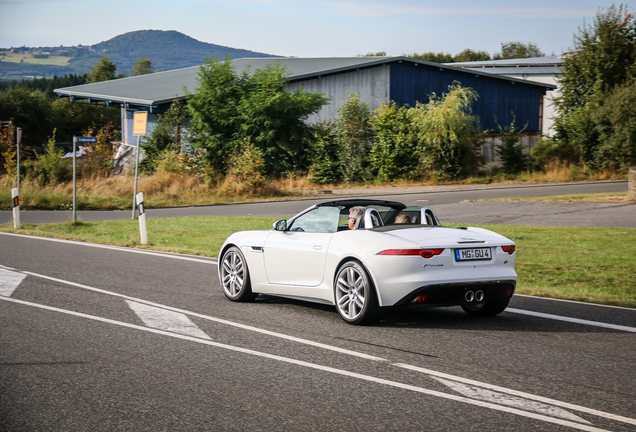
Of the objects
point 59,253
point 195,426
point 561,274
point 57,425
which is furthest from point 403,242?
point 59,253

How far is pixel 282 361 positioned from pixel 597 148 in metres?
32.4

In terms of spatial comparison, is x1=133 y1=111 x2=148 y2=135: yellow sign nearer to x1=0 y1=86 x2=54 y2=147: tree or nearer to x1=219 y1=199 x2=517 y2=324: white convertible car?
x1=219 y1=199 x2=517 y2=324: white convertible car

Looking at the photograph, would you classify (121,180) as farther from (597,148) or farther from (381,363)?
(381,363)

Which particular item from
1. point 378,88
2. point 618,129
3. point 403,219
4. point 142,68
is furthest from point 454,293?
point 142,68

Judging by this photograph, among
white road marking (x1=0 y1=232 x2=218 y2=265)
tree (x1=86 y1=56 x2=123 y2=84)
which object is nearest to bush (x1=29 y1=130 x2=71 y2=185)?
white road marking (x1=0 y1=232 x2=218 y2=265)

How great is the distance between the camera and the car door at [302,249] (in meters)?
7.88

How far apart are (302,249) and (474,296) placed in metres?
2.04

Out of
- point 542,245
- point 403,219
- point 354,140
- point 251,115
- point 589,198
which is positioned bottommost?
point 542,245

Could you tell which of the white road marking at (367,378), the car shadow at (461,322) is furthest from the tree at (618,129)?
the white road marking at (367,378)

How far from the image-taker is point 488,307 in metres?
7.94

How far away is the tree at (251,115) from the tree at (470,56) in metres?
98.9

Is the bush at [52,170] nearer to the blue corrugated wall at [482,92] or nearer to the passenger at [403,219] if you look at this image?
the blue corrugated wall at [482,92]

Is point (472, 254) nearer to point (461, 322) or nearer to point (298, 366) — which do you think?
point (461, 322)

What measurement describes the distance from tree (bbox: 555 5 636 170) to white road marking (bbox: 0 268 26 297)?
3041cm
